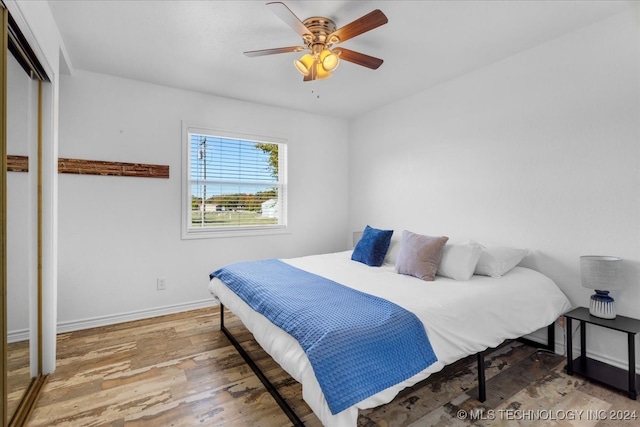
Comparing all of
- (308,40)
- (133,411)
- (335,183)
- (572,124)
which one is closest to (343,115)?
(335,183)

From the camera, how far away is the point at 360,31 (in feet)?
6.34

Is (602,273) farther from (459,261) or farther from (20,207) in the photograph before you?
(20,207)

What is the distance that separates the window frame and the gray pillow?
192 centimetres

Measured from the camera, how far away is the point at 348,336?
57.1 inches

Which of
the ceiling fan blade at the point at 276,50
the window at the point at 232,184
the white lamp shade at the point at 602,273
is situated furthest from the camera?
the window at the point at 232,184

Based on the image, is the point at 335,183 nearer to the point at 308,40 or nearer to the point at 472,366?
the point at 308,40

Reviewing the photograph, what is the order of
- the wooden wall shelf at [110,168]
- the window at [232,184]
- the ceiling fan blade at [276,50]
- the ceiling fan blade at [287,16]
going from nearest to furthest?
the ceiling fan blade at [287,16]
the ceiling fan blade at [276,50]
the wooden wall shelf at [110,168]
the window at [232,184]

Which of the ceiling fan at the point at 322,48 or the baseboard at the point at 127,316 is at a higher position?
the ceiling fan at the point at 322,48

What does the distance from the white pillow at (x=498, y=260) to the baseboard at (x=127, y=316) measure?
2.52 m

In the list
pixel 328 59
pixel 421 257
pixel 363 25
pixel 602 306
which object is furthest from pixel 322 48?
pixel 602 306

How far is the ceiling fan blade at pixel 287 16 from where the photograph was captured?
1631 mm

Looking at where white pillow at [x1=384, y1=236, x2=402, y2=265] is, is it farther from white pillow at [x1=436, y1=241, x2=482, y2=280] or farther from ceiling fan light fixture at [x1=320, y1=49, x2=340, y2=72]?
ceiling fan light fixture at [x1=320, y1=49, x2=340, y2=72]

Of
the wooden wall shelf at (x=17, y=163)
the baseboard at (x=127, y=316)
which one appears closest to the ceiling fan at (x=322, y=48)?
the wooden wall shelf at (x=17, y=163)

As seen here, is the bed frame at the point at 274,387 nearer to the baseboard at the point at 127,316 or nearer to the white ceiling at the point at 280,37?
the baseboard at the point at 127,316
